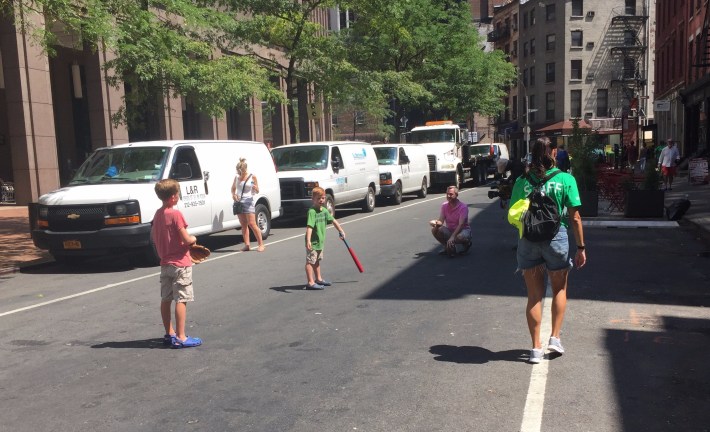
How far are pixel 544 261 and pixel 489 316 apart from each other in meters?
1.63

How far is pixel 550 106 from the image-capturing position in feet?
216

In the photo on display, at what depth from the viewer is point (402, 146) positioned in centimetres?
2361

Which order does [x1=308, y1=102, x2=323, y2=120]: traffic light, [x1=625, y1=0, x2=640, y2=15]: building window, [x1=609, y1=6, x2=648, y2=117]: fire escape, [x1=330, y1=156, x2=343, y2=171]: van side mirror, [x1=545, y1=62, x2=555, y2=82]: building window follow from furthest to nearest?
[x1=545, y1=62, x2=555, y2=82]: building window < [x1=625, y1=0, x2=640, y2=15]: building window < [x1=609, y1=6, x2=648, y2=117]: fire escape < [x1=308, y1=102, x2=323, y2=120]: traffic light < [x1=330, y1=156, x2=343, y2=171]: van side mirror

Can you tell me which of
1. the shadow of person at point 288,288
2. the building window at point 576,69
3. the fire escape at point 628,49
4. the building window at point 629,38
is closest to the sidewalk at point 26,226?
the shadow of person at point 288,288

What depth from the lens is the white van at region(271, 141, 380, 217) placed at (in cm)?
1603

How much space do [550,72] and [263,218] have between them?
57635mm


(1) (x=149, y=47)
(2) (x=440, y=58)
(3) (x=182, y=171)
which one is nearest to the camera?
(3) (x=182, y=171)

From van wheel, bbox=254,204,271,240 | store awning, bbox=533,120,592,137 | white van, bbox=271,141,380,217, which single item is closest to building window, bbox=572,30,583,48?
store awning, bbox=533,120,592,137

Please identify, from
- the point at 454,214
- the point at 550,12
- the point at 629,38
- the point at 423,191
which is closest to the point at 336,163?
the point at 454,214

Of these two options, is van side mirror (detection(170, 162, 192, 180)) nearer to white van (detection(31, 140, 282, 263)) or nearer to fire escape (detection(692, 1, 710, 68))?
white van (detection(31, 140, 282, 263))

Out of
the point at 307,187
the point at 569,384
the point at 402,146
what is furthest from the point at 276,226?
the point at 569,384

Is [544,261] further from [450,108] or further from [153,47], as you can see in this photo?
[450,108]

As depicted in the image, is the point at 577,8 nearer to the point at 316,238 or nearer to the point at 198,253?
the point at 316,238

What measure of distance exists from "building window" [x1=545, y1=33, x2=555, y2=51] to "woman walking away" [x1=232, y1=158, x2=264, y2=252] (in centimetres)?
5865
